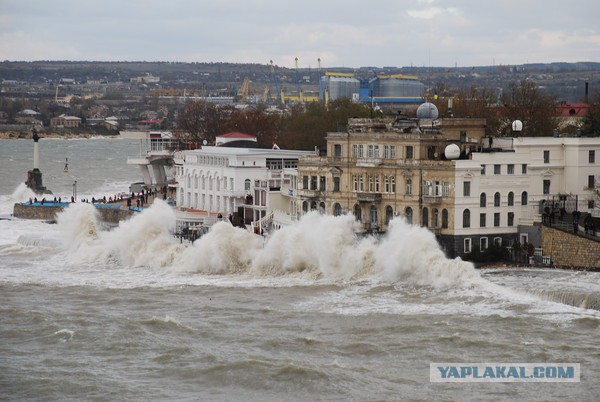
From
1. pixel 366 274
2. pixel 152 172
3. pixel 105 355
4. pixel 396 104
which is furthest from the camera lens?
pixel 396 104

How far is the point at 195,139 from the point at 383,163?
140 feet

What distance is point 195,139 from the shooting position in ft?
327

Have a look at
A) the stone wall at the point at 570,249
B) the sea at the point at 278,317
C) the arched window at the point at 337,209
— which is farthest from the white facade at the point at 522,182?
the arched window at the point at 337,209

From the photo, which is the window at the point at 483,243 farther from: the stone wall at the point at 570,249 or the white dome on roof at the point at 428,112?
the white dome on roof at the point at 428,112

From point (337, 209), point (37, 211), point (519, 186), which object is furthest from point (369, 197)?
point (37, 211)

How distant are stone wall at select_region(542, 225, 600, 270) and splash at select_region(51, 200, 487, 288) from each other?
4518 mm

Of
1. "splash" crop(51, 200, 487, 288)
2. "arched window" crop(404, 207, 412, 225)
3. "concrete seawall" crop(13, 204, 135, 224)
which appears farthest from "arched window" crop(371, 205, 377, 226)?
"concrete seawall" crop(13, 204, 135, 224)

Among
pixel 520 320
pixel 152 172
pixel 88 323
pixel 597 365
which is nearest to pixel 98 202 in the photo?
pixel 152 172

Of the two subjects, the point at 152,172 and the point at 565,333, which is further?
the point at 152,172

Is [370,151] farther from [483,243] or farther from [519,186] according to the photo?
[483,243]

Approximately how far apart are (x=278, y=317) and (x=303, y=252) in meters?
9.80

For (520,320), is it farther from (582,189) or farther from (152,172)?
(152,172)

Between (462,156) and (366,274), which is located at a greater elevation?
(462,156)

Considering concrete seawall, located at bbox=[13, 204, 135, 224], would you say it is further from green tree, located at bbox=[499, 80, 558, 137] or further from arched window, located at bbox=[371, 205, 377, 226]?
arched window, located at bbox=[371, 205, 377, 226]
